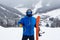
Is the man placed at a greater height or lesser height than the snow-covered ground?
greater

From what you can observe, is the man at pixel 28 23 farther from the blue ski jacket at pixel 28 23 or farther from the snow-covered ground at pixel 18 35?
the snow-covered ground at pixel 18 35

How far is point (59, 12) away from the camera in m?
9.41

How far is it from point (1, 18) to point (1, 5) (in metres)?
0.82

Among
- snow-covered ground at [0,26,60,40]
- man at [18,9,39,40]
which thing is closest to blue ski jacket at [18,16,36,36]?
man at [18,9,39,40]

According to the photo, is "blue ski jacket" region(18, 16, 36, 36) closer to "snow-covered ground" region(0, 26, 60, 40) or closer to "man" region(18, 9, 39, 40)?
"man" region(18, 9, 39, 40)

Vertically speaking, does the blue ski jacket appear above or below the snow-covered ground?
above

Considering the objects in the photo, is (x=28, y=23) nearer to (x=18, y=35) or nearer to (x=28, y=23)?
(x=28, y=23)

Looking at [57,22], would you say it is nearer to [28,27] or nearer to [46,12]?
[46,12]

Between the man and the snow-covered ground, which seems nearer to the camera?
the man

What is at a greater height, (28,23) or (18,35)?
(28,23)

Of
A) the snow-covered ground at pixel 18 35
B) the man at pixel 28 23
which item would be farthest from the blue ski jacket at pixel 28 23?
the snow-covered ground at pixel 18 35

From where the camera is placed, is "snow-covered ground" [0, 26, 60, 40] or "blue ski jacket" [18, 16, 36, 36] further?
"snow-covered ground" [0, 26, 60, 40]

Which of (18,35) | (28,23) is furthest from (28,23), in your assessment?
(18,35)

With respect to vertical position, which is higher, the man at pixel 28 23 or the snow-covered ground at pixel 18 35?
the man at pixel 28 23
